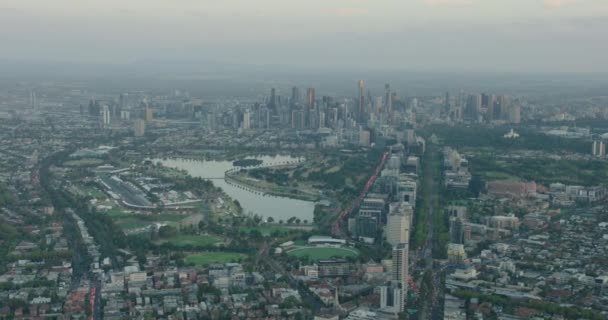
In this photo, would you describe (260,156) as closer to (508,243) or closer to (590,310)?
(508,243)

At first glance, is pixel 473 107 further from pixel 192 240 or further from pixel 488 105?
pixel 192 240

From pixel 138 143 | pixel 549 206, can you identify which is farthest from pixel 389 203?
pixel 138 143

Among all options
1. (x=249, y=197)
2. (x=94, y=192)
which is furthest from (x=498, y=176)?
(x=94, y=192)

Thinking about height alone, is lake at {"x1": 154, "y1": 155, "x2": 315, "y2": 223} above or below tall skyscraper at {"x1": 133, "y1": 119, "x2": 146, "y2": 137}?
below

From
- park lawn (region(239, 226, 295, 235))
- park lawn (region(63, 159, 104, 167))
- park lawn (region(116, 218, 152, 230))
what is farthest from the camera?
park lawn (region(63, 159, 104, 167))

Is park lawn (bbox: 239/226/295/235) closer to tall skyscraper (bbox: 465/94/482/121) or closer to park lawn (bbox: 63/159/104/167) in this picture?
park lawn (bbox: 63/159/104/167)

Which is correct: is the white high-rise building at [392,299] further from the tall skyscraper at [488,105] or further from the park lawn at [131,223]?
the tall skyscraper at [488,105]

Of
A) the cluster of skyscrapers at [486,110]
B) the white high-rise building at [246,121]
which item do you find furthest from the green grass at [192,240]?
the cluster of skyscrapers at [486,110]

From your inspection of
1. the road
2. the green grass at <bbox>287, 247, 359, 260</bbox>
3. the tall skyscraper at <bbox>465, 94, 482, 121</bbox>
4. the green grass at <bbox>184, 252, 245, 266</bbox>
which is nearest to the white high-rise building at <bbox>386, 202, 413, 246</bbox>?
the road
